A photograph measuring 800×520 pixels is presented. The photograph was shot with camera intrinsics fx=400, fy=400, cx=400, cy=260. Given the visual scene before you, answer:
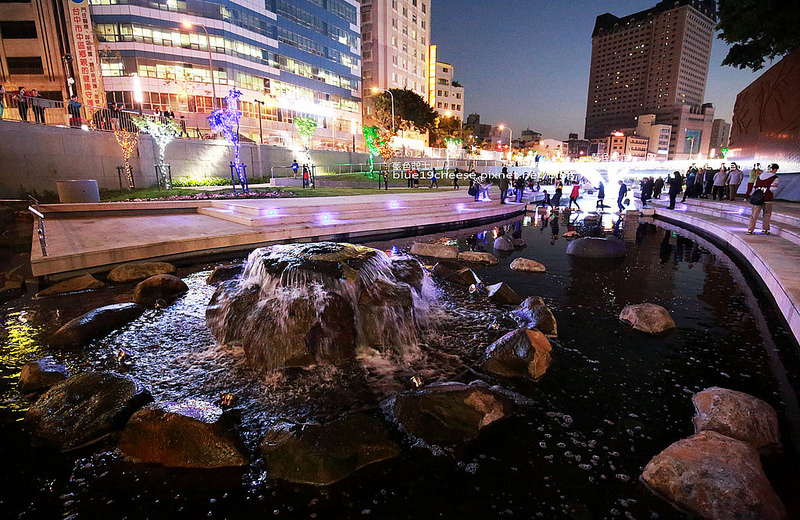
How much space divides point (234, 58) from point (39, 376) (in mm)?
55743

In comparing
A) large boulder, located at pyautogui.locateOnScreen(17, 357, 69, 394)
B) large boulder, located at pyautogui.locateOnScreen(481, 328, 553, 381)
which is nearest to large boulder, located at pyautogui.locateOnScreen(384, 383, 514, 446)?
large boulder, located at pyautogui.locateOnScreen(481, 328, 553, 381)

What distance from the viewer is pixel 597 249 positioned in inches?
458

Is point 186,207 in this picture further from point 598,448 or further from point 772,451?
point 772,451

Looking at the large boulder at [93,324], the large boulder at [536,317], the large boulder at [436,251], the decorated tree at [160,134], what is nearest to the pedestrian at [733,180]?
the large boulder at [436,251]

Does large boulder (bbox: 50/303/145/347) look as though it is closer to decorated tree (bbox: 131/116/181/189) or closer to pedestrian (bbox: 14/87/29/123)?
decorated tree (bbox: 131/116/181/189)

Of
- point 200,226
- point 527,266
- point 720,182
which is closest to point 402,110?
point 720,182

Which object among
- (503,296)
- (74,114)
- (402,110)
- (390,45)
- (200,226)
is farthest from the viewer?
(390,45)

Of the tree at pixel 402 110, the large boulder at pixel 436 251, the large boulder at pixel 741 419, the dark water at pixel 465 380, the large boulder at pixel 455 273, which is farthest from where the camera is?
the tree at pixel 402 110

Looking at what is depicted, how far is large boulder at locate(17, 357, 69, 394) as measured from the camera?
470 cm

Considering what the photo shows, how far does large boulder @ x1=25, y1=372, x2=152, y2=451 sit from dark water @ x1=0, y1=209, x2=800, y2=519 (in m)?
0.16

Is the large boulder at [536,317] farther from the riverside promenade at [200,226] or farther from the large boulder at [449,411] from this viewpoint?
the riverside promenade at [200,226]

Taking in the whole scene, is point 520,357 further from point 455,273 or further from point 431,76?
point 431,76

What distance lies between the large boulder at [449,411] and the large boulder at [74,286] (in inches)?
289

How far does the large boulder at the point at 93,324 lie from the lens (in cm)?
583
